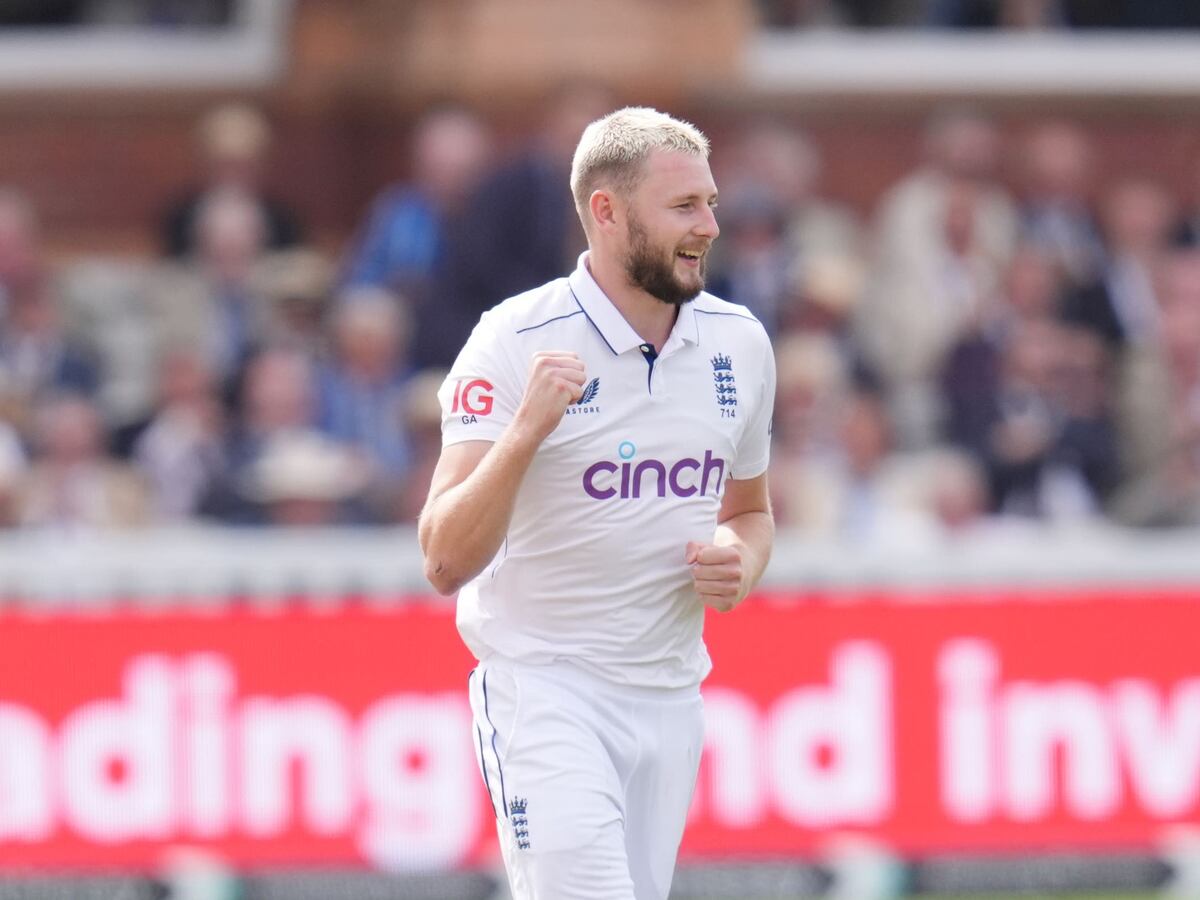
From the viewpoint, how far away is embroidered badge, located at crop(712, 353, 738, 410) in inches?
196

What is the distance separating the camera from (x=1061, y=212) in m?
11.4

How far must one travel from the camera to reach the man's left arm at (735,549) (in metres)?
4.78

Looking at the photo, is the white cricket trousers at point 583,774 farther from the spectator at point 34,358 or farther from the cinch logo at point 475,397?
the spectator at point 34,358

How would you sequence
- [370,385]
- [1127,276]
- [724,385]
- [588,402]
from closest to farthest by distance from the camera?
[588,402] → [724,385] → [370,385] → [1127,276]

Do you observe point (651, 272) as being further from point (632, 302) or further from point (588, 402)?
point (588, 402)

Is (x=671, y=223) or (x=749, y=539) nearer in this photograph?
(x=671, y=223)

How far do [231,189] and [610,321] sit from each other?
6409 millimetres

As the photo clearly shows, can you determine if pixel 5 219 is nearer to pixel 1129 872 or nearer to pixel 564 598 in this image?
pixel 1129 872

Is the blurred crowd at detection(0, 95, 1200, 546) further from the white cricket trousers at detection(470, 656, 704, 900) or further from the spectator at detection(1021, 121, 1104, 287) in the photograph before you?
the white cricket trousers at detection(470, 656, 704, 900)

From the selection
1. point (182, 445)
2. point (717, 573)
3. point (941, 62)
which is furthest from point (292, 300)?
point (717, 573)

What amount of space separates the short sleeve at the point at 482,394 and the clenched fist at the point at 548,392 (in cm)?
22

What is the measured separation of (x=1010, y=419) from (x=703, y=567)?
18.6 feet

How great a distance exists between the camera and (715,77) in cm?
1266

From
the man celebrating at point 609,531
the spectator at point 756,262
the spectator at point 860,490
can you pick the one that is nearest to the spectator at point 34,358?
the spectator at point 756,262
